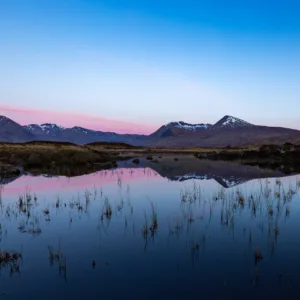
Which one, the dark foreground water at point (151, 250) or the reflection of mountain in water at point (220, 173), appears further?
the reflection of mountain in water at point (220, 173)

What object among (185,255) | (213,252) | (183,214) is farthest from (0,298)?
(183,214)

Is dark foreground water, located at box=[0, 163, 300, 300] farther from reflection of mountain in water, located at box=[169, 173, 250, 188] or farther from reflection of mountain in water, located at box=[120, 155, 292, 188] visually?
reflection of mountain in water, located at box=[120, 155, 292, 188]

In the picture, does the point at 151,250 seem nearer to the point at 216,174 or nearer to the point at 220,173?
the point at 216,174

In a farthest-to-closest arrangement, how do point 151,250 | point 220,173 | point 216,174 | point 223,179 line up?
point 220,173 < point 216,174 < point 223,179 < point 151,250

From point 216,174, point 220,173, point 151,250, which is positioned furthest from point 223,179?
point 151,250

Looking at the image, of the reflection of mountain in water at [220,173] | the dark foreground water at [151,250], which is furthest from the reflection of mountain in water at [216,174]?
the dark foreground water at [151,250]

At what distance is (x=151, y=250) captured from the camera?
13.9 metres

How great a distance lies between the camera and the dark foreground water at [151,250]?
1042 cm

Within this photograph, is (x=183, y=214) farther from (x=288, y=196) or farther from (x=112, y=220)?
(x=288, y=196)

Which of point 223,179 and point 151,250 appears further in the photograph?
point 223,179

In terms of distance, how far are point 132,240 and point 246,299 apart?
269 inches

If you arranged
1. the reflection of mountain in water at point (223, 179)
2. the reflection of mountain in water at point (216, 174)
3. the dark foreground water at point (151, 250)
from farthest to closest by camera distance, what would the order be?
1. the reflection of mountain in water at point (216, 174)
2. the reflection of mountain in water at point (223, 179)
3. the dark foreground water at point (151, 250)

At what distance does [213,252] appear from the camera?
13.6 meters

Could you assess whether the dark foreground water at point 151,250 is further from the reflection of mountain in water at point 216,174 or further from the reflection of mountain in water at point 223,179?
the reflection of mountain in water at point 216,174
